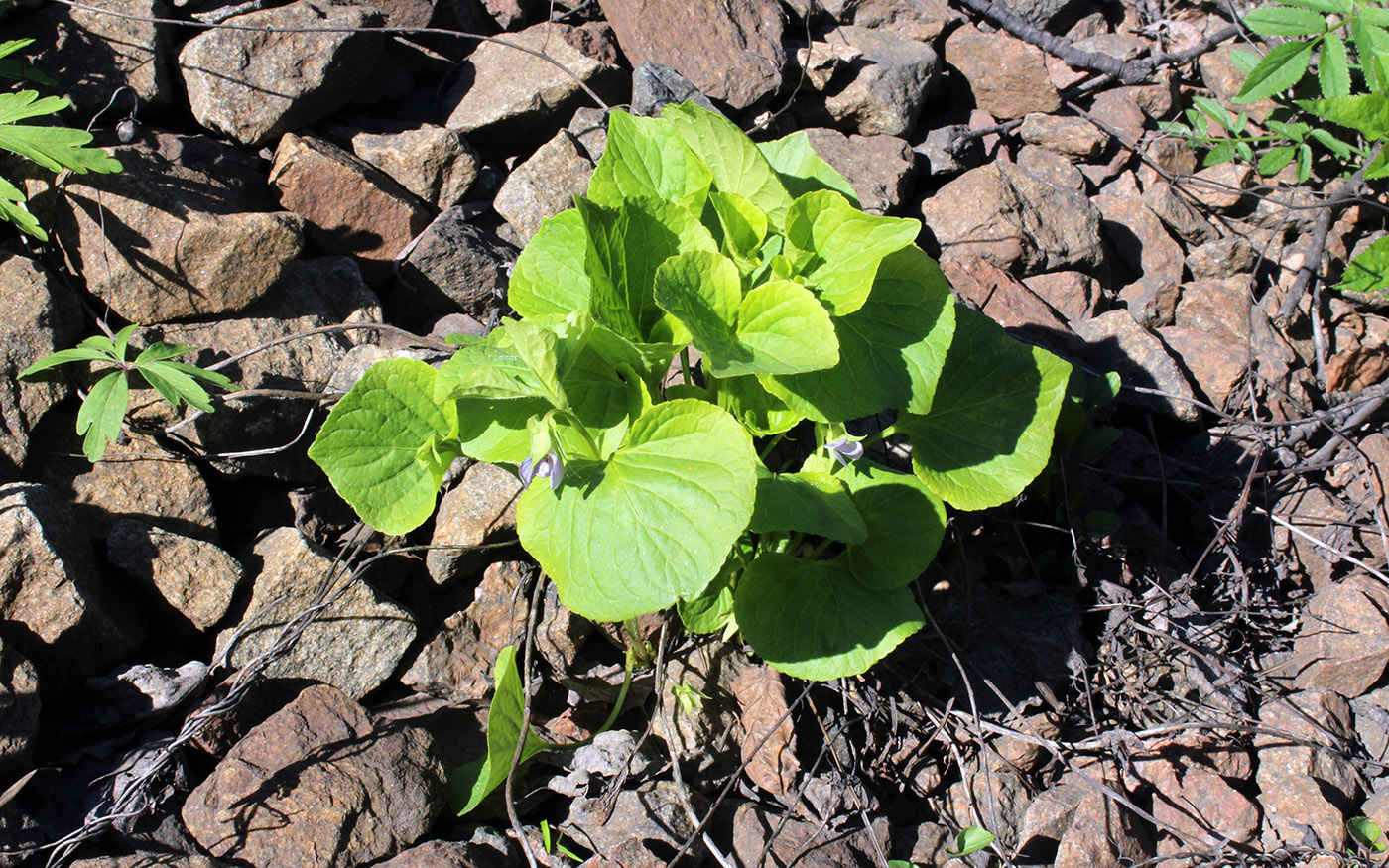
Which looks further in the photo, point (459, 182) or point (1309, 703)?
point (459, 182)

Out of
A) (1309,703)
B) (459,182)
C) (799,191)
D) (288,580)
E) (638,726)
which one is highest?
(799,191)

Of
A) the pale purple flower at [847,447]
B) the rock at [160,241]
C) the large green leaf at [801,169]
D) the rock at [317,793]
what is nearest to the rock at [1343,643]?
the pale purple flower at [847,447]

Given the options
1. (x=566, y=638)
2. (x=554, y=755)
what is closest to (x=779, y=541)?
(x=566, y=638)

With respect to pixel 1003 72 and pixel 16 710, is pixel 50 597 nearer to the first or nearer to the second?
pixel 16 710

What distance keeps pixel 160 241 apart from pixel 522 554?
135cm

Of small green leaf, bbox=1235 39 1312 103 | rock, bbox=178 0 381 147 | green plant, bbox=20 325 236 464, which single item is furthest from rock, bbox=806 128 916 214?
green plant, bbox=20 325 236 464

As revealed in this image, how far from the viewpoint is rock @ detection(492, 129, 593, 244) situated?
308cm

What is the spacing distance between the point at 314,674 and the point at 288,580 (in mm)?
257

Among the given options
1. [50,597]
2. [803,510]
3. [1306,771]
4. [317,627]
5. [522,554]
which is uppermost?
[803,510]

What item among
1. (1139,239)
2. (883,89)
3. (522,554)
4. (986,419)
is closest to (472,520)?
(522,554)

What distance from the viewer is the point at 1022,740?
2.41 m

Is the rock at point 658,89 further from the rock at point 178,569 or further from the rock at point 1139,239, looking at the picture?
the rock at point 178,569

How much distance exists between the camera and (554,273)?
2.15 metres

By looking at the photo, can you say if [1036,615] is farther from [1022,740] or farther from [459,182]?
[459,182]
